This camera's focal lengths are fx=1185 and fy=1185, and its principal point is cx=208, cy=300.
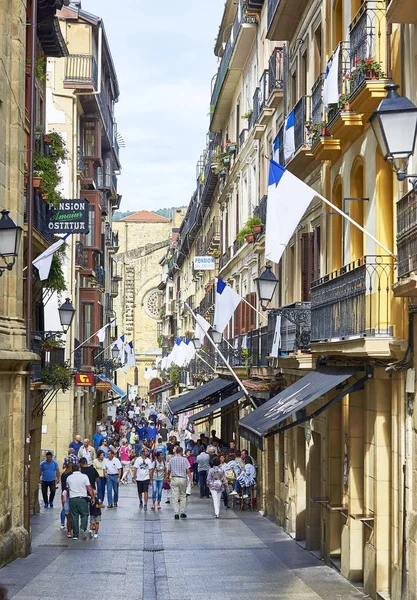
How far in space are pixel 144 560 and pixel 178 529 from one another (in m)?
4.91

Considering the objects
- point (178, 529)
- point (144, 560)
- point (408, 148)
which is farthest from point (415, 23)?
point (178, 529)

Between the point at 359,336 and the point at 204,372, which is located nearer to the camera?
the point at 359,336

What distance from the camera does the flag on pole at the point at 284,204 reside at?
1485cm

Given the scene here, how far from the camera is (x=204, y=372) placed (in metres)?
45.9

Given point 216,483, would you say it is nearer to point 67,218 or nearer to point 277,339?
point 277,339

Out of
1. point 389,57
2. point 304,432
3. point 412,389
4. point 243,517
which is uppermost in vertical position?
point 389,57

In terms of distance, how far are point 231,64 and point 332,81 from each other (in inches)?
796

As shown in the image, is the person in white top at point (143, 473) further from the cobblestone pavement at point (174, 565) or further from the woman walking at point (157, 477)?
the cobblestone pavement at point (174, 565)

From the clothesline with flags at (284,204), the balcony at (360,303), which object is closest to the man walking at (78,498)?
the balcony at (360,303)

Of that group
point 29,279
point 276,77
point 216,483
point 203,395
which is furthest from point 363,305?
point 203,395

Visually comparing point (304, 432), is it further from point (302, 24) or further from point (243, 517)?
point (302, 24)

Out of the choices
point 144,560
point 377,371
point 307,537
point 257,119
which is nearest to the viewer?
point 377,371

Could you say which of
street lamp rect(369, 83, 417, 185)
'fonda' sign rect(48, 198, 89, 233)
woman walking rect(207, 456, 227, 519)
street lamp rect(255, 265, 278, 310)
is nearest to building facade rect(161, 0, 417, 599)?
street lamp rect(255, 265, 278, 310)

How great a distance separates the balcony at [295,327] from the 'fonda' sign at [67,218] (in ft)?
15.0
